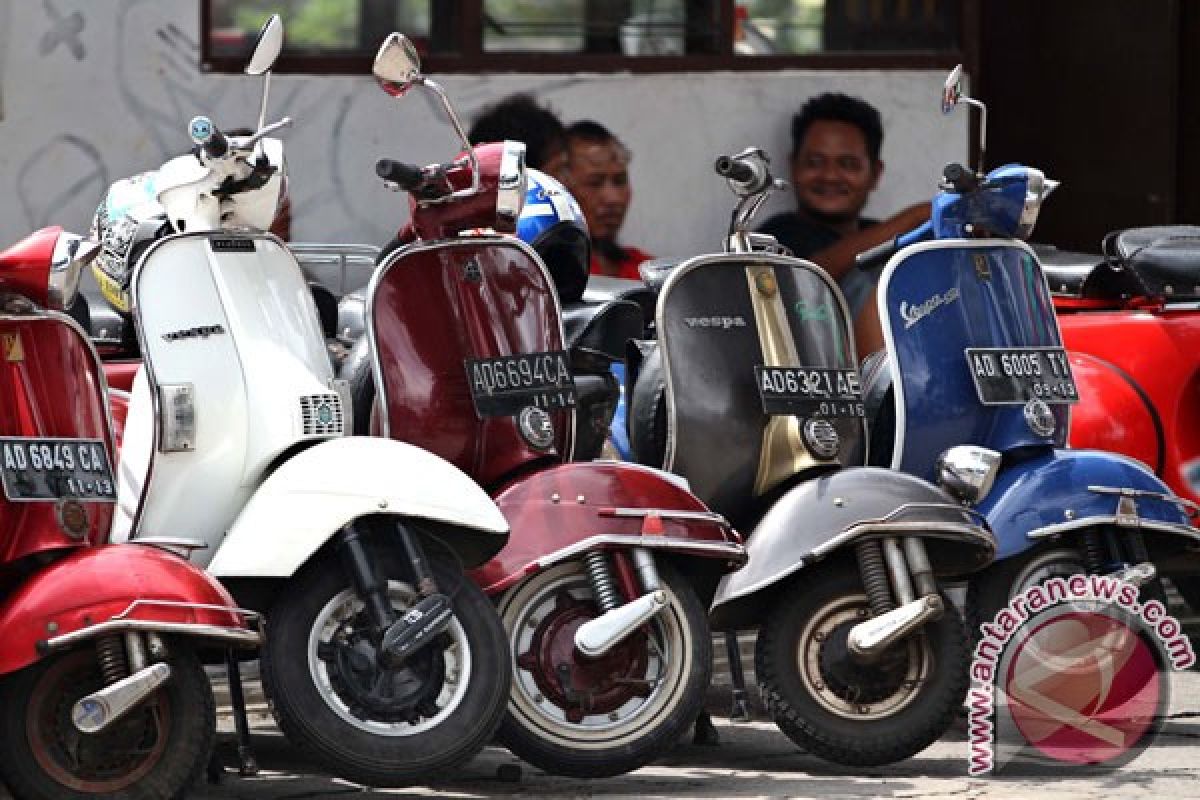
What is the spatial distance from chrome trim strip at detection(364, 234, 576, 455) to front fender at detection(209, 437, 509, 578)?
16.3 inches

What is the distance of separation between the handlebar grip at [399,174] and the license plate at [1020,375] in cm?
148

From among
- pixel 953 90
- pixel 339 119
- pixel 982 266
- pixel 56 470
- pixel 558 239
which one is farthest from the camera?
pixel 339 119

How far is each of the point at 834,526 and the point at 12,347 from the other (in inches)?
72.5

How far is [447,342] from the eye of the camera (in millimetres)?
6477

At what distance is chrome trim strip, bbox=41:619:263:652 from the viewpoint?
5320 mm

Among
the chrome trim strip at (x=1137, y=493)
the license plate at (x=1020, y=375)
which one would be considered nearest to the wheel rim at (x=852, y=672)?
the chrome trim strip at (x=1137, y=493)

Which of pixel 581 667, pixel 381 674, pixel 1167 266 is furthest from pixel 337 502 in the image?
pixel 1167 266

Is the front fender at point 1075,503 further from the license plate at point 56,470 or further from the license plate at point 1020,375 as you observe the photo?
the license plate at point 56,470

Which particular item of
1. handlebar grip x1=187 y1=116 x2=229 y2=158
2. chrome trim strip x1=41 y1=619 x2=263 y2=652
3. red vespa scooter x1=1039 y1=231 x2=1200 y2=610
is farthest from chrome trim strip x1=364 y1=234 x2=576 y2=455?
red vespa scooter x1=1039 y1=231 x2=1200 y2=610

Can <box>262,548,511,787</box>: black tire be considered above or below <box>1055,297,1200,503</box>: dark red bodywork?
below

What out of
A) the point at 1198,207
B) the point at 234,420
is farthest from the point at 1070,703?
the point at 1198,207

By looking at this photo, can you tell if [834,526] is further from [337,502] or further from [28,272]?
[28,272]

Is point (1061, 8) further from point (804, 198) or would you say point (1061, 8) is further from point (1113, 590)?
point (1113, 590)

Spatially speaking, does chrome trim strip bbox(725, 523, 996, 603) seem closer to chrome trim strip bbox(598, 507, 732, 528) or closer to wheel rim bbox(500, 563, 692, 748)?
chrome trim strip bbox(598, 507, 732, 528)
